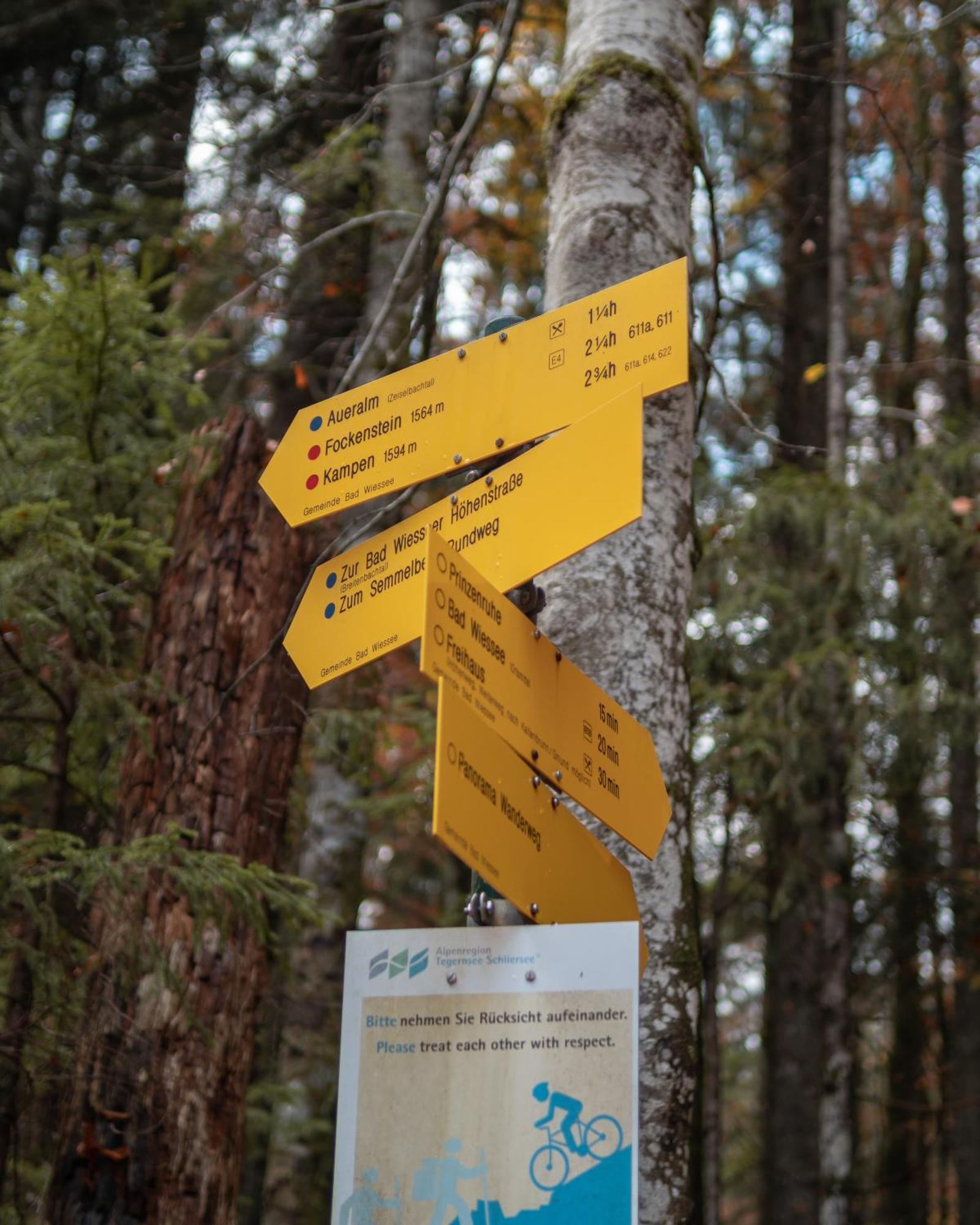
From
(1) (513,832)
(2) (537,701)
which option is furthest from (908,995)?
(1) (513,832)

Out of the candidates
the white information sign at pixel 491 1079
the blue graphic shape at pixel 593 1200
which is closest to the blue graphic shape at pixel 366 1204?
the white information sign at pixel 491 1079

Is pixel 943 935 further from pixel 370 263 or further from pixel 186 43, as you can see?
pixel 186 43

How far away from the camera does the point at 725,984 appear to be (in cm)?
1367

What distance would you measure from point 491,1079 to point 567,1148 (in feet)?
0.55

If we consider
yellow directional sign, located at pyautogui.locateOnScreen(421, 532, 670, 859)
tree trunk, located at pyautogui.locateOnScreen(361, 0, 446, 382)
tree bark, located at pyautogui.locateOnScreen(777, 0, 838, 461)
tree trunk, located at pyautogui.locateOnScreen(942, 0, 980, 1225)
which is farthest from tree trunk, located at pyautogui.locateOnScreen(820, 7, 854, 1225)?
yellow directional sign, located at pyautogui.locateOnScreen(421, 532, 670, 859)

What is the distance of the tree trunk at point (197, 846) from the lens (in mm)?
3973

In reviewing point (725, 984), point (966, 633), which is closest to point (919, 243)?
point (966, 633)

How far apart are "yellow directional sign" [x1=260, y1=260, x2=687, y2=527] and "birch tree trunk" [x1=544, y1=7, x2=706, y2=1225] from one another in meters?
0.33

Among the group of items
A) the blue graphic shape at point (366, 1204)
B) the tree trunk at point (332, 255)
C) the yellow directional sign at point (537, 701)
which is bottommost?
the blue graphic shape at point (366, 1204)

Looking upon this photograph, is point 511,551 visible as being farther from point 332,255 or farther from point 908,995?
point 908,995

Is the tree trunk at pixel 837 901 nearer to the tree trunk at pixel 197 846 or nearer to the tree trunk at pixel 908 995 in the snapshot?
the tree trunk at pixel 908 995

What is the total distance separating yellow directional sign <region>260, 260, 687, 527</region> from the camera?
2.70 m

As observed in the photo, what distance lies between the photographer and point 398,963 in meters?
2.25

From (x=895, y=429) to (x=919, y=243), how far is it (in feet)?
5.83
